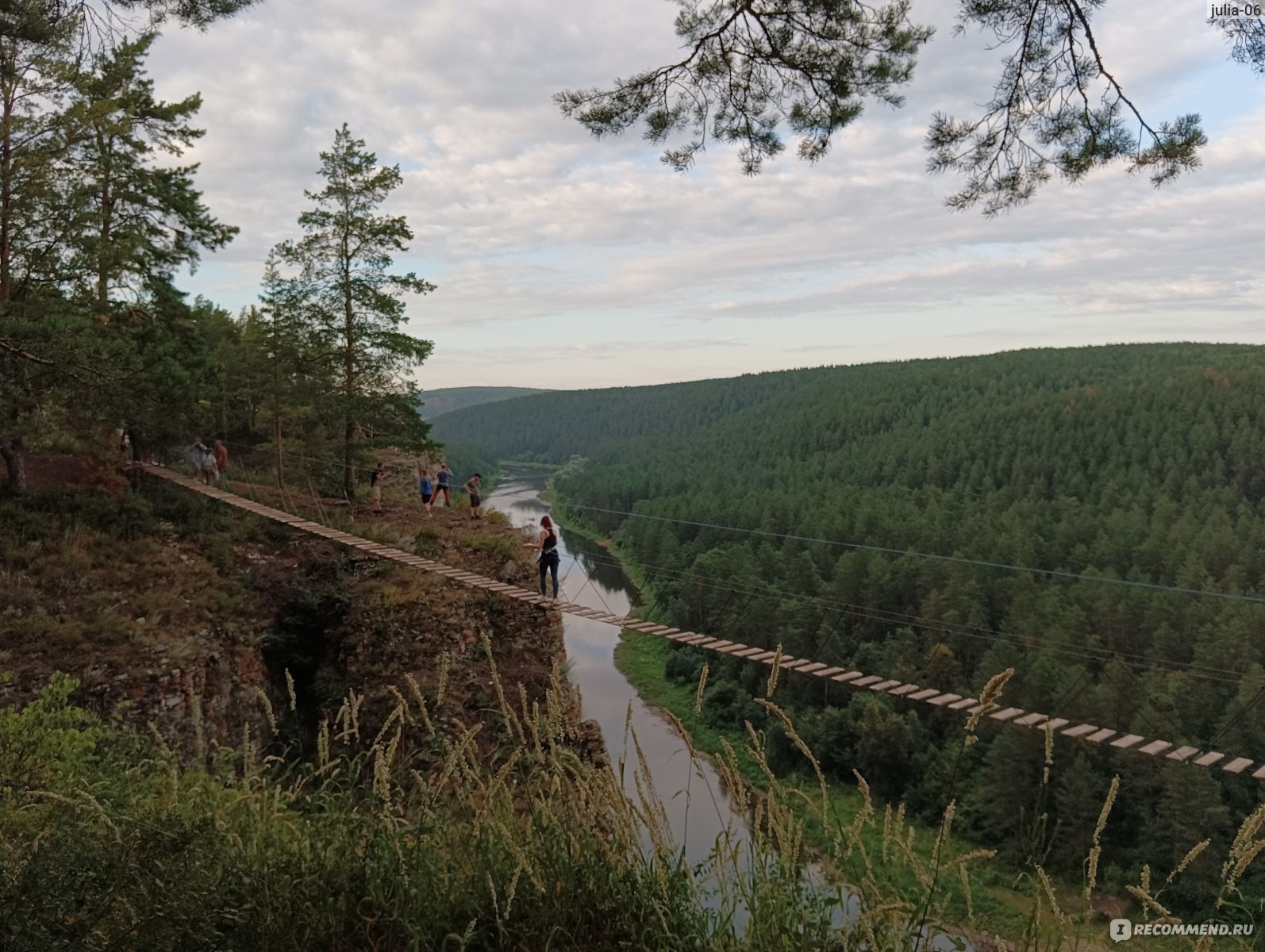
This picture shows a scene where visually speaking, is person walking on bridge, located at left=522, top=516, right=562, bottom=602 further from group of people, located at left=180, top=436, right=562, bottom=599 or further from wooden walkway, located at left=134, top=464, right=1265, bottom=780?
group of people, located at left=180, top=436, right=562, bottom=599

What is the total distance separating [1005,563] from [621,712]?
2267cm

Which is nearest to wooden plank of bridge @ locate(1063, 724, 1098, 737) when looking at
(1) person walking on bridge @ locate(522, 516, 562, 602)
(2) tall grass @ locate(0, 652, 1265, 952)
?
(2) tall grass @ locate(0, 652, 1265, 952)

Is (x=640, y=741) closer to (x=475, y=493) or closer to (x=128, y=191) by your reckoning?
(x=475, y=493)

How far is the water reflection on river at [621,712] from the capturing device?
11.6 metres

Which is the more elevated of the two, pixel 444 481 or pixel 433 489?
pixel 444 481

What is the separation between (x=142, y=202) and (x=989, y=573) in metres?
33.4

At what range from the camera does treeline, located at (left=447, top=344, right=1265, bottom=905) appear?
2078cm

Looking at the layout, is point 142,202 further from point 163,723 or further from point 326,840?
point 326,840

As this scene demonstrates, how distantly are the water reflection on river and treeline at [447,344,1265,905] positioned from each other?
7.08 feet

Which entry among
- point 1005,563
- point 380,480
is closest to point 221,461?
point 380,480

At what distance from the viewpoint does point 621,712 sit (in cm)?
2544

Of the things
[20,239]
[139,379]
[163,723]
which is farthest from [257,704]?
[20,239]

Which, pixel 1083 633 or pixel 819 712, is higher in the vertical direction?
pixel 1083 633

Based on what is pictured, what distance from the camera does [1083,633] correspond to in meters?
27.8
